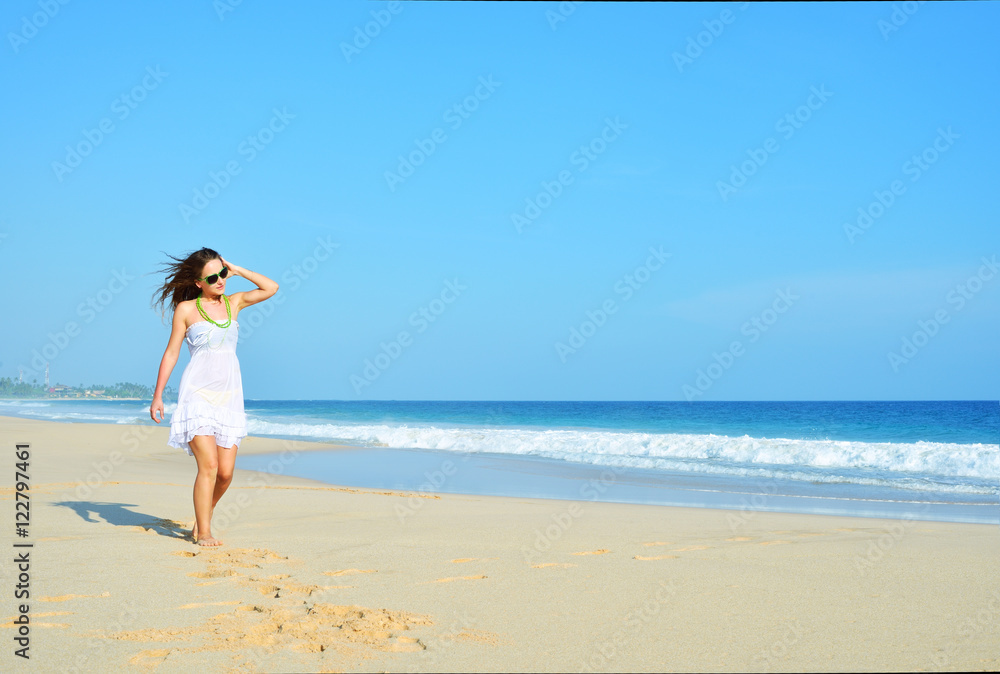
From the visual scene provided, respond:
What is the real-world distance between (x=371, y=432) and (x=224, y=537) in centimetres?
2100

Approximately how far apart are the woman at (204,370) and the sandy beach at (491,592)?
0.55m

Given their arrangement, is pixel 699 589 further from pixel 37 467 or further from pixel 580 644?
pixel 37 467

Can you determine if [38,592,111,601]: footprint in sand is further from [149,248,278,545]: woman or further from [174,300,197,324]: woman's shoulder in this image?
[174,300,197,324]: woman's shoulder

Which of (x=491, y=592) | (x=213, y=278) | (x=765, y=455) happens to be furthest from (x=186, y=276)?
(x=765, y=455)

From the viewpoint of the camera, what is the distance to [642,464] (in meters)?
14.9

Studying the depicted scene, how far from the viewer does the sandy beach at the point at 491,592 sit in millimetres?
2801

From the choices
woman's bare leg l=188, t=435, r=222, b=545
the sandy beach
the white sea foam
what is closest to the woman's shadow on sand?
the sandy beach

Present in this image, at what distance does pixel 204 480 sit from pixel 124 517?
1588 millimetres

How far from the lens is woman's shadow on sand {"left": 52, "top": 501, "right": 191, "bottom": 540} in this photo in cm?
555

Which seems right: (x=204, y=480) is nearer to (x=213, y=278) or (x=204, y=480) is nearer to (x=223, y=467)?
(x=223, y=467)

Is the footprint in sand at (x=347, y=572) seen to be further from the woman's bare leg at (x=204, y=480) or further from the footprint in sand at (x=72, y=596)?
the woman's bare leg at (x=204, y=480)

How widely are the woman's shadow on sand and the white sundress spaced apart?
883 millimetres

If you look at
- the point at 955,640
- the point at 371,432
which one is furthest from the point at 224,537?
the point at 371,432

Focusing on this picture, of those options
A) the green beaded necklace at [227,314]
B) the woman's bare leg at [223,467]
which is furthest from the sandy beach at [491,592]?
the green beaded necklace at [227,314]
